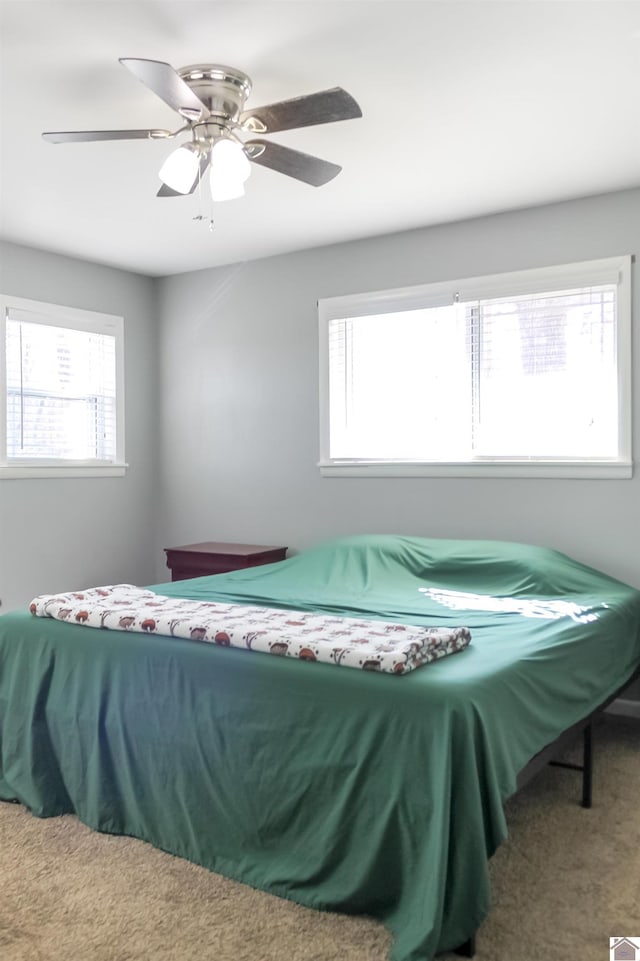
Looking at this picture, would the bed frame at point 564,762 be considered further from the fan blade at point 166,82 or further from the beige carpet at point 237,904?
the fan blade at point 166,82

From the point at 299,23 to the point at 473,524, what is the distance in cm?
253

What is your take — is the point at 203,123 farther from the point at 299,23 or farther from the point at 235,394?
Answer: the point at 235,394

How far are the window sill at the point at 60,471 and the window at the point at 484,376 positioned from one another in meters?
1.41

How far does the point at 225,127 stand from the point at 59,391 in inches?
101

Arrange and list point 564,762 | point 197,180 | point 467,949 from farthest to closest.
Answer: point 564,762 < point 197,180 < point 467,949

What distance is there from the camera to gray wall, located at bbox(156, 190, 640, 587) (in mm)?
3758

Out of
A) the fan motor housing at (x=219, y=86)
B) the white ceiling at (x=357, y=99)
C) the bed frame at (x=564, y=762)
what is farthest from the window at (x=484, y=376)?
the fan motor housing at (x=219, y=86)

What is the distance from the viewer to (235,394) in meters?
5.03

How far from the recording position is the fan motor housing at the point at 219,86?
2.52 m

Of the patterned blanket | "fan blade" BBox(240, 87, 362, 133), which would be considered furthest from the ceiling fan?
the patterned blanket

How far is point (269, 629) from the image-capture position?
2352 mm

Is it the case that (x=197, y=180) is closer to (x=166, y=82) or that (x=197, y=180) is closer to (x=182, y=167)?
(x=182, y=167)

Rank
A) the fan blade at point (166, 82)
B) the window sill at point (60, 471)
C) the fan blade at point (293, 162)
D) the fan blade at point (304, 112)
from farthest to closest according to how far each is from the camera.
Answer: the window sill at point (60, 471)
the fan blade at point (293, 162)
the fan blade at point (304, 112)
the fan blade at point (166, 82)

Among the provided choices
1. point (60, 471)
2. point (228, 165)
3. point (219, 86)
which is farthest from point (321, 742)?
point (60, 471)
